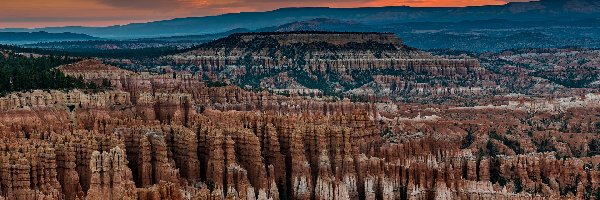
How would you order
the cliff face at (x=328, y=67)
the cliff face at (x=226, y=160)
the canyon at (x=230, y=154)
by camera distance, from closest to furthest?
the cliff face at (x=226, y=160) → the canyon at (x=230, y=154) → the cliff face at (x=328, y=67)

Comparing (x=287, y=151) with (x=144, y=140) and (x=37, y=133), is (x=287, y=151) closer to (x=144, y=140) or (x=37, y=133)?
(x=144, y=140)

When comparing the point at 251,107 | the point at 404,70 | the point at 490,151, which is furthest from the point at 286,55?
the point at 490,151

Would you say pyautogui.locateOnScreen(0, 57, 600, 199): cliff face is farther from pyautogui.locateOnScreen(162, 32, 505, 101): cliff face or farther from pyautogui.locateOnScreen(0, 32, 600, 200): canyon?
pyautogui.locateOnScreen(162, 32, 505, 101): cliff face

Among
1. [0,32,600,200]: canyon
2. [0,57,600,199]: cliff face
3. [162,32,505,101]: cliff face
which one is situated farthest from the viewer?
[162,32,505,101]: cliff face

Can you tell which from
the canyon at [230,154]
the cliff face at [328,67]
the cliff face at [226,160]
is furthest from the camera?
the cliff face at [328,67]

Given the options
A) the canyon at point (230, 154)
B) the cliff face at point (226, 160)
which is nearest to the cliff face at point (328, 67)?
the canyon at point (230, 154)

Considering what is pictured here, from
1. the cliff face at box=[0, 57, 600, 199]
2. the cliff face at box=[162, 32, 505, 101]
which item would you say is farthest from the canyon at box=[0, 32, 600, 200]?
the cliff face at box=[162, 32, 505, 101]

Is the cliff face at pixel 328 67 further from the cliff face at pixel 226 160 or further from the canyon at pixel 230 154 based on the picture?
the cliff face at pixel 226 160

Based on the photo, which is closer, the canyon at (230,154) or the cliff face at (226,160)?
the cliff face at (226,160)

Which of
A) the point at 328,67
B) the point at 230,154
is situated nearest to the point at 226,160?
the point at 230,154
